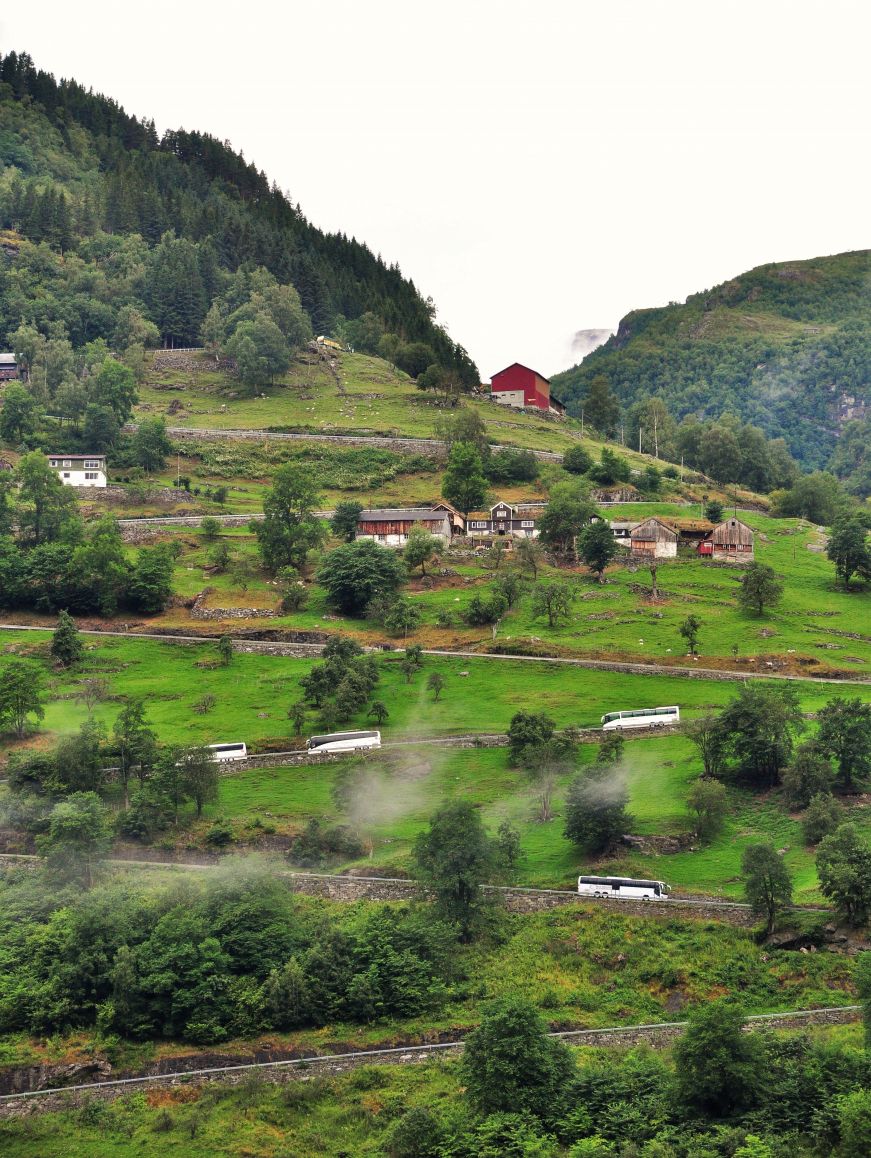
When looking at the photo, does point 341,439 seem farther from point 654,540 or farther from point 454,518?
point 654,540

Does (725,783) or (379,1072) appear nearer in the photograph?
(379,1072)

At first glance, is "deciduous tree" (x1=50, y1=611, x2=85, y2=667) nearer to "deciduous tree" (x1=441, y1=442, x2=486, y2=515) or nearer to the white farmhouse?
the white farmhouse

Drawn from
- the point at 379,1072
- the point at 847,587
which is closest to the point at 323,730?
the point at 379,1072

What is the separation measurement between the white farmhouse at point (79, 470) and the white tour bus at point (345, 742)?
5746 cm

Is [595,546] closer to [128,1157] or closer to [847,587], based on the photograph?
[847,587]

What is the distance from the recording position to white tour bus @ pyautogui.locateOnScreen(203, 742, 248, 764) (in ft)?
241

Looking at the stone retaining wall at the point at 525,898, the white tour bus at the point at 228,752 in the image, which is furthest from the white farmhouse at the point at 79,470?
the stone retaining wall at the point at 525,898

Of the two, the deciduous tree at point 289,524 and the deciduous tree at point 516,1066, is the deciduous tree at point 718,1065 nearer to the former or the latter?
the deciduous tree at point 516,1066

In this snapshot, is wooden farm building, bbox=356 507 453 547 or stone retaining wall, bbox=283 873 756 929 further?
wooden farm building, bbox=356 507 453 547

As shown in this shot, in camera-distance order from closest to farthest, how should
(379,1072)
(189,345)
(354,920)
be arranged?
(379,1072), (354,920), (189,345)

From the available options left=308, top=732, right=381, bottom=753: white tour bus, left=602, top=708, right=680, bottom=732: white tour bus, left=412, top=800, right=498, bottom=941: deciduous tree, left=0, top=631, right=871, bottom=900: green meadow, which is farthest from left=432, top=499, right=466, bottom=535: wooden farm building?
left=412, top=800, right=498, bottom=941: deciduous tree

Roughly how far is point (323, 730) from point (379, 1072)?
2910cm

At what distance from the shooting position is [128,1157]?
4691cm

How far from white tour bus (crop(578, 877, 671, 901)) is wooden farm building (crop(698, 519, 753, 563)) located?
54.9 meters
